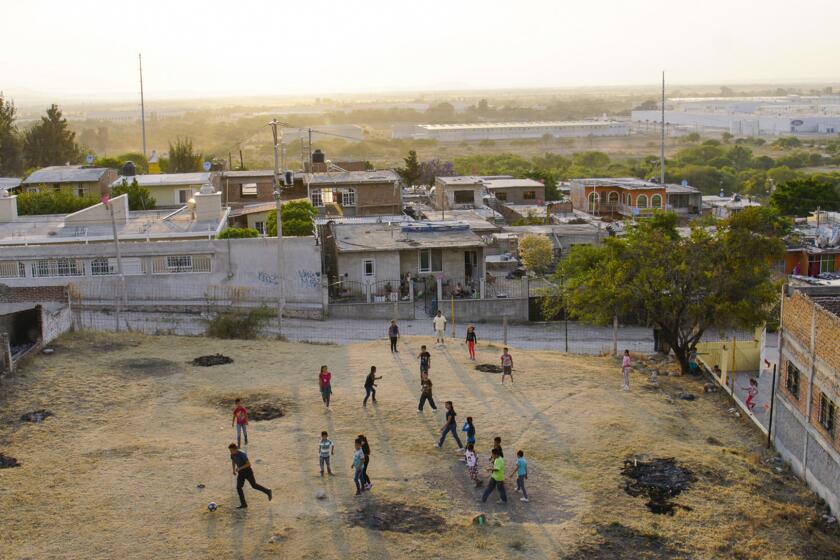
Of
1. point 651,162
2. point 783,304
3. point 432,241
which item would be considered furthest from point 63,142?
point 783,304

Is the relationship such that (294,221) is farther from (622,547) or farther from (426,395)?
(622,547)

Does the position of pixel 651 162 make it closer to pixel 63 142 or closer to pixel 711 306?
pixel 63 142

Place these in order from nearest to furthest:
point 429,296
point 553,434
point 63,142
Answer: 1. point 553,434
2. point 429,296
3. point 63,142

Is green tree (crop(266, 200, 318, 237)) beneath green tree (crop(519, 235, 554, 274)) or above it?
above

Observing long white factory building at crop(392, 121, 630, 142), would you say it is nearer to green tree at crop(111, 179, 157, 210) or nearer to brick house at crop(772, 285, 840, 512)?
green tree at crop(111, 179, 157, 210)

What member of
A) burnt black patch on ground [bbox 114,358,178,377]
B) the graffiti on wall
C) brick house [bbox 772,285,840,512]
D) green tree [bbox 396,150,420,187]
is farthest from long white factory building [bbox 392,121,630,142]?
brick house [bbox 772,285,840,512]

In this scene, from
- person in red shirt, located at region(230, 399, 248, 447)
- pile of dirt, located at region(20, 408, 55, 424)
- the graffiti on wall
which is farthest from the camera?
the graffiti on wall
